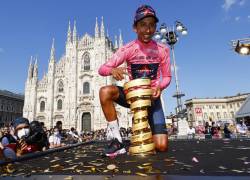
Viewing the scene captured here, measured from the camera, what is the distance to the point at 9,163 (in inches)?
86.0

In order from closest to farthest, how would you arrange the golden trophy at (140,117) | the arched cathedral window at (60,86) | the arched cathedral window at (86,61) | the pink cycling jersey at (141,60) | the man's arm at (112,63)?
the golden trophy at (140,117), the man's arm at (112,63), the pink cycling jersey at (141,60), the arched cathedral window at (60,86), the arched cathedral window at (86,61)

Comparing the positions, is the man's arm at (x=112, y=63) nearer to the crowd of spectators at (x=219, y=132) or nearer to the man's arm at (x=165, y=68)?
the man's arm at (x=165, y=68)

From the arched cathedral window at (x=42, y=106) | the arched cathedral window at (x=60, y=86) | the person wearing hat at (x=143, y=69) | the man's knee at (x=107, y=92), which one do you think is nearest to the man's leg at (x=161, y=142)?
the person wearing hat at (x=143, y=69)

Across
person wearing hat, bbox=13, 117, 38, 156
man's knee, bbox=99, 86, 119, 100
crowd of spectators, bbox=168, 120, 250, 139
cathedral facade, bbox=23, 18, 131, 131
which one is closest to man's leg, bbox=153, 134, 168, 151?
man's knee, bbox=99, 86, 119, 100

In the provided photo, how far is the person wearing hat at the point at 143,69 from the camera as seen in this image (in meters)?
2.84

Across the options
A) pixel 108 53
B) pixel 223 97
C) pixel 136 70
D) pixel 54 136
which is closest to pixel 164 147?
pixel 136 70

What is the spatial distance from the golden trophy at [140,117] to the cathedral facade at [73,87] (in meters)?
28.6

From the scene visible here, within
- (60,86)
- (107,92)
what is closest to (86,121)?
(60,86)

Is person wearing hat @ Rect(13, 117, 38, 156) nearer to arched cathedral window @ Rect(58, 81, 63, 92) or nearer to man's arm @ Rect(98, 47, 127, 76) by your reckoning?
man's arm @ Rect(98, 47, 127, 76)

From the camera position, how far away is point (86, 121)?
107 ft

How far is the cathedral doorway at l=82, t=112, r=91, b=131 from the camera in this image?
32.3 m

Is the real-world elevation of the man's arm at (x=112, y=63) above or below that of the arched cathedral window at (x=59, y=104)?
below

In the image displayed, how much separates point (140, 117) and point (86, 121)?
3108 centimetres

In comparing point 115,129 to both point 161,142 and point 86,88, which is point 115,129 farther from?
point 86,88
